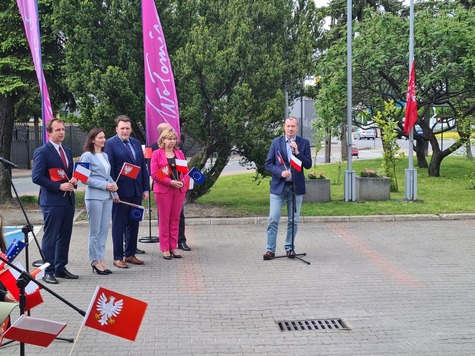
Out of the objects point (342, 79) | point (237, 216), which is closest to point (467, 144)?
point (342, 79)

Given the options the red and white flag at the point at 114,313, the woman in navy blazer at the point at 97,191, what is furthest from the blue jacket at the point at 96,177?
the red and white flag at the point at 114,313

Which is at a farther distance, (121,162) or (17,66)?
(17,66)

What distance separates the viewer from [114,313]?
410cm

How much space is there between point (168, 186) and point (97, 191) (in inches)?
46.0

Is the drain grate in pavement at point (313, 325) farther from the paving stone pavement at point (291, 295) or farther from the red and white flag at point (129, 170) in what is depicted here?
the red and white flag at point (129, 170)

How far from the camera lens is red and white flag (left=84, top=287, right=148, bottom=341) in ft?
13.1

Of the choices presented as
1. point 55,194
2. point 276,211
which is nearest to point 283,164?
point 276,211

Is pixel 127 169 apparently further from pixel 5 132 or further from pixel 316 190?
pixel 5 132

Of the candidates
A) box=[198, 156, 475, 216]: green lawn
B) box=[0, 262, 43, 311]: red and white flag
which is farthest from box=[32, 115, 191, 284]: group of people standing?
box=[198, 156, 475, 216]: green lawn

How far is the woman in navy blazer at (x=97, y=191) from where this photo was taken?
23.7 ft

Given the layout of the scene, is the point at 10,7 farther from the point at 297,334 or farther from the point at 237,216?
the point at 297,334

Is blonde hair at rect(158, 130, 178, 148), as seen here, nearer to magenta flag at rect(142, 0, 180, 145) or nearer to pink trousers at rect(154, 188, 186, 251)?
pink trousers at rect(154, 188, 186, 251)

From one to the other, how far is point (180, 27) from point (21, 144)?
907 inches

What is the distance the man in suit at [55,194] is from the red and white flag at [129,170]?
2.24ft
